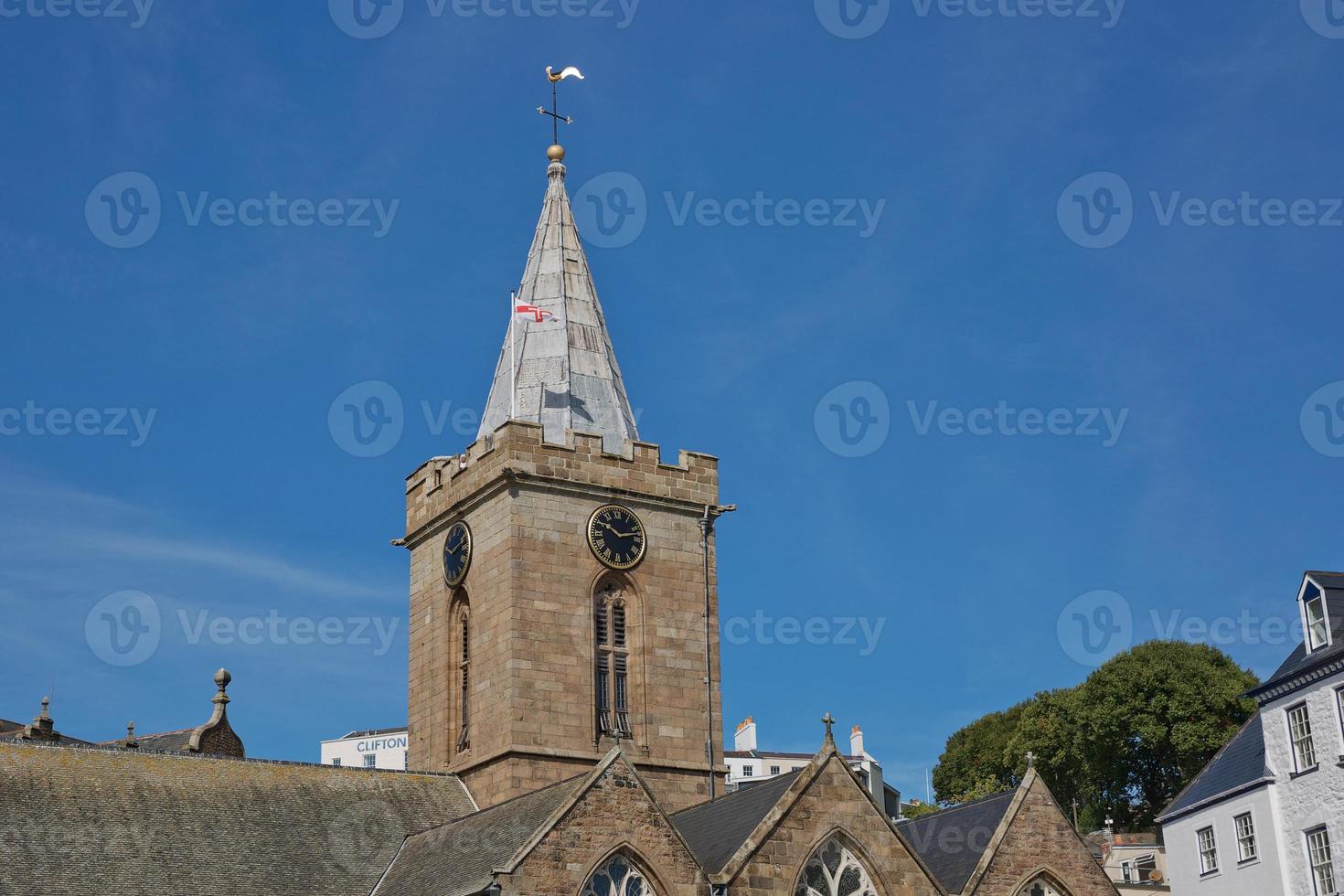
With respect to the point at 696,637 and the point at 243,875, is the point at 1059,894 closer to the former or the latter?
the point at 696,637

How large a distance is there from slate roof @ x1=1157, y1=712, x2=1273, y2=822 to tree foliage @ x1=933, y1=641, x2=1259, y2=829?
26.8 meters

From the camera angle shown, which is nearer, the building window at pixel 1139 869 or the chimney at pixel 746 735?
the building window at pixel 1139 869

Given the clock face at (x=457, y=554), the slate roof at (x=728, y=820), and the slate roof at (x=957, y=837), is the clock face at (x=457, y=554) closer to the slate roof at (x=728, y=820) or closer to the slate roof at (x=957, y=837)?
the slate roof at (x=728, y=820)

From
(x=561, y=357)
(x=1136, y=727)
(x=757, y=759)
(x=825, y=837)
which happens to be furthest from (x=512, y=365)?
(x=757, y=759)

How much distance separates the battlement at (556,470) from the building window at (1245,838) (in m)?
16.4

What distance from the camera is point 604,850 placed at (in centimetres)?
3659

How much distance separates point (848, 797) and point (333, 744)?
10775 centimetres

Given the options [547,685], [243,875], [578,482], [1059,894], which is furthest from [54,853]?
[1059,894]

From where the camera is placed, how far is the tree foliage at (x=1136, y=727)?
3051 inches

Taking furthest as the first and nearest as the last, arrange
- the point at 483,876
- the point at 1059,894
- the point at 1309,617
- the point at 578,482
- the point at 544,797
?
the point at 578,482 < the point at 1309,617 < the point at 1059,894 < the point at 544,797 < the point at 483,876

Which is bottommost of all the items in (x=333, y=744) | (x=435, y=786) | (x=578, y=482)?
(x=435, y=786)

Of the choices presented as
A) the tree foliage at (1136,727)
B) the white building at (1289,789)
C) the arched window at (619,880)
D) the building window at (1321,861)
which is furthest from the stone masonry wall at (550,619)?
the tree foliage at (1136,727)

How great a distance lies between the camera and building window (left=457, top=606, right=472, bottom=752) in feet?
159

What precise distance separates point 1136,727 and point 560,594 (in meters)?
38.8
